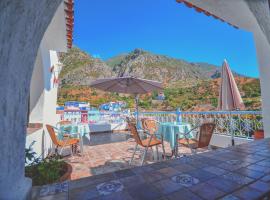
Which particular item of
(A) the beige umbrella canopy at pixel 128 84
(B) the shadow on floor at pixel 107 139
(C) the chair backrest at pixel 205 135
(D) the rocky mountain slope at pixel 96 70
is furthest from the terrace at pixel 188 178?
(D) the rocky mountain slope at pixel 96 70

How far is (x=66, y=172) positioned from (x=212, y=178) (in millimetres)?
1573

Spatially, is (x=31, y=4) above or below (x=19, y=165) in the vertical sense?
above

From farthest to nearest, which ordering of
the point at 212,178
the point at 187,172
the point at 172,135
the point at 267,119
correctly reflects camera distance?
the point at 172,135
the point at 267,119
the point at 187,172
the point at 212,178

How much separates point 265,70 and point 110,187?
3339 mm

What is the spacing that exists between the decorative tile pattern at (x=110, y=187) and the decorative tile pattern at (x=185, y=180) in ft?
1.32

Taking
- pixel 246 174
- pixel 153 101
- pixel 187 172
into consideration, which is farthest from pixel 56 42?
pixel 153 101

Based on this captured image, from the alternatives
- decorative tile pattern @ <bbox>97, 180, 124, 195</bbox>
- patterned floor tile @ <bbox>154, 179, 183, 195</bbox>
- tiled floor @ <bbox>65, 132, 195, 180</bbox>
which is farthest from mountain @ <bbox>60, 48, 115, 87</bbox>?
patterned floor tile @ <bbox>154, 179, 183, 195</bbox>

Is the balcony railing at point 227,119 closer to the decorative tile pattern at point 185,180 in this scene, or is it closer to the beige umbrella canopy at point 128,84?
the beige umbrella canopy at point 128,84

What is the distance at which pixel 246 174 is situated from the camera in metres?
1.22

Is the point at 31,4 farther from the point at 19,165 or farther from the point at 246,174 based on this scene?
the point at 246,174

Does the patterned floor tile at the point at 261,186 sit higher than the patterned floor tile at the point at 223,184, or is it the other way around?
the patterned floor tile at the point at 261,186

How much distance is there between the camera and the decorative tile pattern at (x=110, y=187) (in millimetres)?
1040

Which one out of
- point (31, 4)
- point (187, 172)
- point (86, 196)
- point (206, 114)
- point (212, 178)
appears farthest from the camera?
point (206, 114)

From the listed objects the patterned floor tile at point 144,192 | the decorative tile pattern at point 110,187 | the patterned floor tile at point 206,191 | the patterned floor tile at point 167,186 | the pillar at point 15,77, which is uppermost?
Answer: the pillar at point 15,77
